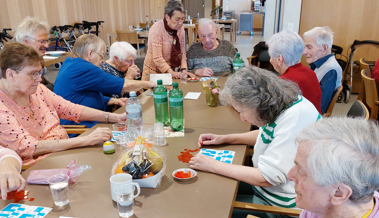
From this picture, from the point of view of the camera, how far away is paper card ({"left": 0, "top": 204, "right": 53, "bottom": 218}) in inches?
43.9

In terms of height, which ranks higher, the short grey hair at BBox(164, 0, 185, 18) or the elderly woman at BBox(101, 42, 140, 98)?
the short grey hair at BBox(164, 0, 185, 18)

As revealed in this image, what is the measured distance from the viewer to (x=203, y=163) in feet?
4.66

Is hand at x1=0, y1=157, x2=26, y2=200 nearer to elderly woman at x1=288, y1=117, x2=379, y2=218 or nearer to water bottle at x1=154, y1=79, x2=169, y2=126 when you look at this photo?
water bottle at x1=154, y1=79, x2=169, y2=126

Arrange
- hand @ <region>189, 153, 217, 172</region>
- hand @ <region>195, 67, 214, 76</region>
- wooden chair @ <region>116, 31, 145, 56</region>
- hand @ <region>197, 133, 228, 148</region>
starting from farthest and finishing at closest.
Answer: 1. wooden chair @ <region>116, 31, 145, 56</region>
2. hand @ <region>195, 67, 214, 76</region>
3. hand @ <region>197, 133, 228, 148</region>
4. hand @ <region>189, 153, 217, 172</region>

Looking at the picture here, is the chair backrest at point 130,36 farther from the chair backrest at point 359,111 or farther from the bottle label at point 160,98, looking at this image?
the chair backrest at point 359,111

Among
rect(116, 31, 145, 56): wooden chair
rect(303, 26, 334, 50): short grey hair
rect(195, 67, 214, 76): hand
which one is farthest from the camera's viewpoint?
rect(116, 31, 145, 56): wooden chair

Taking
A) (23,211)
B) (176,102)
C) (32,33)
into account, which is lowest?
(23,211)

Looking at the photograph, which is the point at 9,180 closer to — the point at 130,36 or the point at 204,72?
the point at 204,72

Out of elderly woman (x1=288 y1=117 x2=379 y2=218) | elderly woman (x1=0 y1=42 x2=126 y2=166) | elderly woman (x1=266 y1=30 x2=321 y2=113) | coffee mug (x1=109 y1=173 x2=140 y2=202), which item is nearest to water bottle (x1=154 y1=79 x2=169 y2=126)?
elderly woman (x1=0 y1=42 x2=126 y2=166)

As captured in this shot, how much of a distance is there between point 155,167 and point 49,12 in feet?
28.1

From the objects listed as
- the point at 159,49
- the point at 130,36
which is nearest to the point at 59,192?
the point at 159,49

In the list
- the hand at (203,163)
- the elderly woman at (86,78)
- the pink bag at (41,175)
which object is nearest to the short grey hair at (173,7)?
the elderly woman at (86,78)

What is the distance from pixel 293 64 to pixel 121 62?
179 cm

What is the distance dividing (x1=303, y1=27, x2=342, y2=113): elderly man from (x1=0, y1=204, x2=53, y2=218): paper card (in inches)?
100
